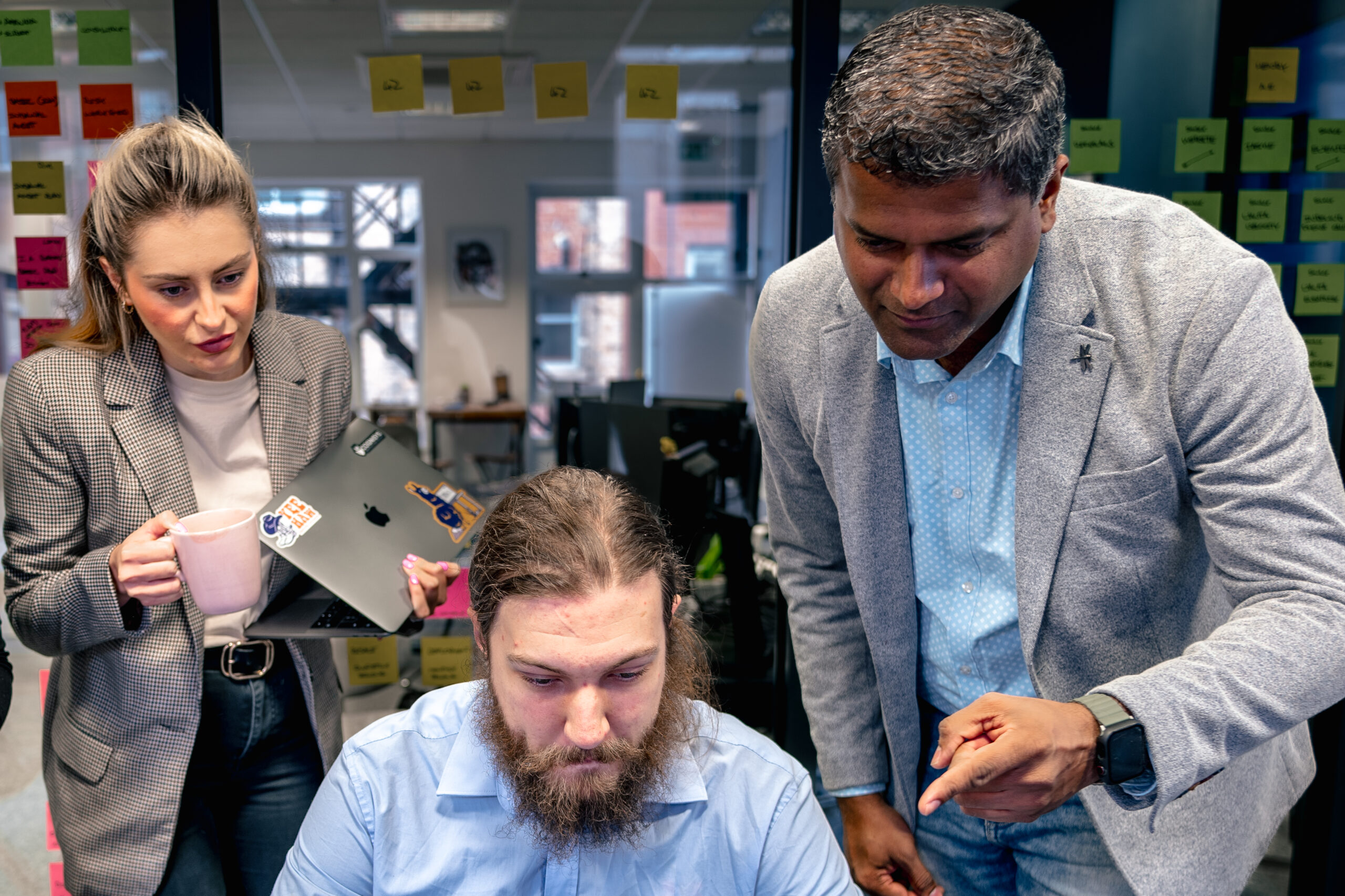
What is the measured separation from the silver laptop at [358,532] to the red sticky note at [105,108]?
0.93m

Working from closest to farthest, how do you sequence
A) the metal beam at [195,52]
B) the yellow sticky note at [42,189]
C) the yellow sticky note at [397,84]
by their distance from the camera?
the metal beam at [195,52] < the yellow sticky note at [42,189] < the yellow sticky note at [397,84]

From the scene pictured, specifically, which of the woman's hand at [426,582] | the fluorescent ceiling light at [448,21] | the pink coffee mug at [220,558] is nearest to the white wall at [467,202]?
the fluorescent ceiling light at [448,21]

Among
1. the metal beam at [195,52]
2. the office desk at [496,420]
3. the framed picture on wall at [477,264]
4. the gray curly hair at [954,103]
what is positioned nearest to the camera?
the gray curly hair at [954,103]

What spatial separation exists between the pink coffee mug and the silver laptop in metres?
0.07

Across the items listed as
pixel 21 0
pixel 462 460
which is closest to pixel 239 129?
pixel 462 460

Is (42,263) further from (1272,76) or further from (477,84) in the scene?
(1272,76)

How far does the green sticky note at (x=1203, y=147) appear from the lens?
2.13 metres

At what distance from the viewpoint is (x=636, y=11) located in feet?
17.0

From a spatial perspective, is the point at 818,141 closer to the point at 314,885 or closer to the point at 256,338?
the point at 256,338

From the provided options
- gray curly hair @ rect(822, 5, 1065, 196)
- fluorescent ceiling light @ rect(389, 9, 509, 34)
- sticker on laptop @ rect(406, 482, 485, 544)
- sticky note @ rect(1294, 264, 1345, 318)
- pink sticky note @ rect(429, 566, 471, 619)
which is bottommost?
pink sticky note @ rect(429, 566, 471, 619)

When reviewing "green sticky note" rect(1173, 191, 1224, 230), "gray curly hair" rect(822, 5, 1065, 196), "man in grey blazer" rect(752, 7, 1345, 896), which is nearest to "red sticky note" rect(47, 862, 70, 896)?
"man in grey blazer" rect(752, 7, 1345, 896)

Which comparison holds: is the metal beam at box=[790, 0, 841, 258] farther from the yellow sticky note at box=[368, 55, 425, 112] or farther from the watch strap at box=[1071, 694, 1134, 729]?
the watch strap at box=[1071, 694, 1134, 729]

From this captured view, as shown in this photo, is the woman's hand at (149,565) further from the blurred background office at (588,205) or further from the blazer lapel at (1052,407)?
the blazer lapel at (1052,407)

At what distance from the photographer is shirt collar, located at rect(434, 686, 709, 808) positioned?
1109 millimetres
